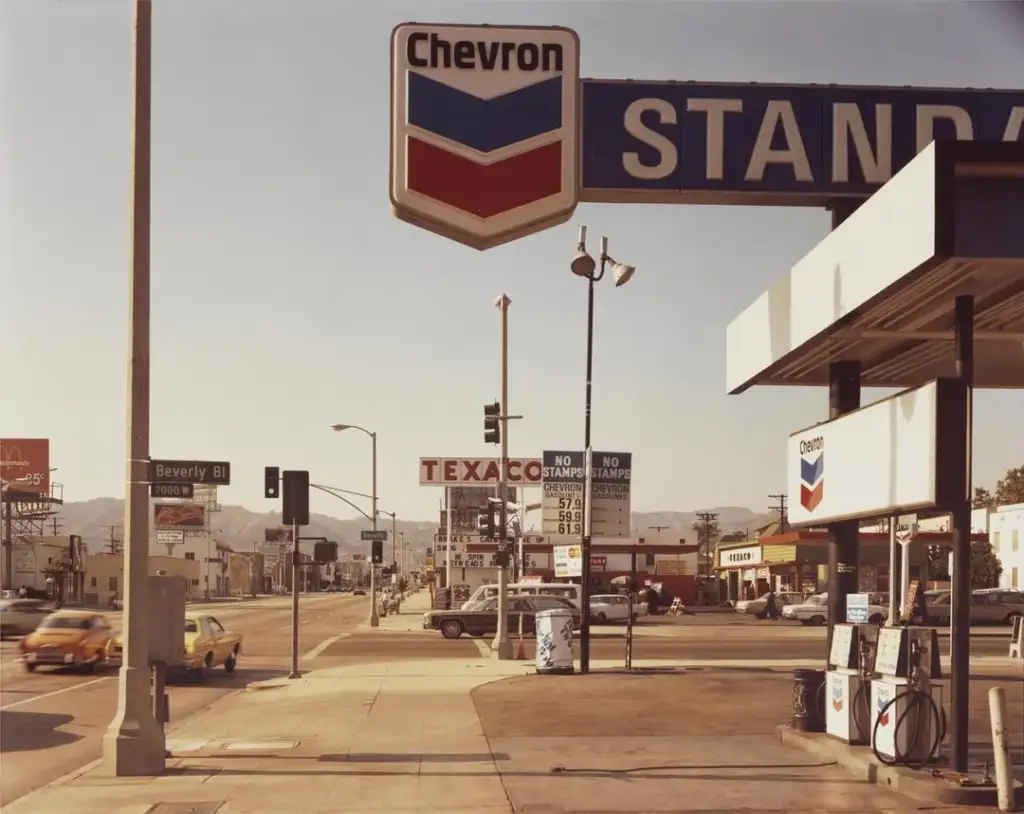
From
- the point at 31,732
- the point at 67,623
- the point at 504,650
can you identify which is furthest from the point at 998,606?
the point at 31,732

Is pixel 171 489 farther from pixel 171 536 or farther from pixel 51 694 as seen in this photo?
pixel 171 536

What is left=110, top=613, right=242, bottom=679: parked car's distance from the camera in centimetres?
2631

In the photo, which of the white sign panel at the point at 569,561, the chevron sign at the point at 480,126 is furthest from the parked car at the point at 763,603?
the chevron sign at the point at 480,126

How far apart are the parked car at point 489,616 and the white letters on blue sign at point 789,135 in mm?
29871

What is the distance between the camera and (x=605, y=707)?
2047 cm

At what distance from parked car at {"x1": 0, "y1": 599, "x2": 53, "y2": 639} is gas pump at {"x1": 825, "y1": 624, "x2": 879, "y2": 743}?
33.7 metres

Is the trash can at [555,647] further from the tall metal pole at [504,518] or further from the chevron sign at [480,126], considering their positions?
the chevron sign at [480,126]

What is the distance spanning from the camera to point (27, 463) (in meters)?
109

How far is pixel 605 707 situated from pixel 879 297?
11.0m

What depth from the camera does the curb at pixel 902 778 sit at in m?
11.5

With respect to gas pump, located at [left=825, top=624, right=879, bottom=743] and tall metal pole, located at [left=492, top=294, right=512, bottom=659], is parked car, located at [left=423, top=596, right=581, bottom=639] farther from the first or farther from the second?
gas pump, located at [left=825, top=624, right=879, bottom=743]

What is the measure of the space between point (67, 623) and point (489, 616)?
18.2 m

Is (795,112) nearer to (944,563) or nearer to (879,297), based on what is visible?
(879,297)

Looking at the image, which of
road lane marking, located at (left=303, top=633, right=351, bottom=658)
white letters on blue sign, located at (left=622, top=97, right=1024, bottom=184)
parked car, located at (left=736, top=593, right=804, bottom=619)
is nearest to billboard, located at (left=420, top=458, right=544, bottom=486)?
parked car, located at (left=736, top=593, right=804, bottom=619)
